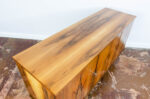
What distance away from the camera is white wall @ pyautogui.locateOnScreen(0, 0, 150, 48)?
1.46m

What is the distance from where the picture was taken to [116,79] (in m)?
1.33

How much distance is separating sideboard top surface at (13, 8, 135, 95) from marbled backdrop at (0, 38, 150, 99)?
550 mm

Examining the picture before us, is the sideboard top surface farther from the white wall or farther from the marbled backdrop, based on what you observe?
the marbled backdrop

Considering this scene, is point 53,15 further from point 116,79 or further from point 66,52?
point 116,79

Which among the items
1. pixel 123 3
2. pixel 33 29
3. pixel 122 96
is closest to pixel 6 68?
pixel 33 29

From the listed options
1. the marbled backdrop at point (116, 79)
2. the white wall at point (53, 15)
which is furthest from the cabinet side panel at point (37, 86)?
the white wall at point (53, 15)

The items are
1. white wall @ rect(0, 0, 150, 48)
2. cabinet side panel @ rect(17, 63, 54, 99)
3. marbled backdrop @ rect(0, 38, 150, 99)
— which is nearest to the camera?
cabinet side panel @ rect(17, 63, 54, 99)

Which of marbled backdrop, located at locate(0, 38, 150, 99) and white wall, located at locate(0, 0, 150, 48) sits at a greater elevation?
white wall, located at locate(0, 0, 150, 48)

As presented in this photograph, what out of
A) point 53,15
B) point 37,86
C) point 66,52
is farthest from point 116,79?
point 53,15

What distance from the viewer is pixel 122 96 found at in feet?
3.85

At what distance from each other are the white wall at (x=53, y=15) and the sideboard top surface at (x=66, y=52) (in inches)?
15.5

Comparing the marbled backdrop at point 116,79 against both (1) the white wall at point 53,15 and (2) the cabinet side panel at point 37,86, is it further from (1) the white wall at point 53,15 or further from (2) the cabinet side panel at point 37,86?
(2) the cabinet side panel at point 37,86

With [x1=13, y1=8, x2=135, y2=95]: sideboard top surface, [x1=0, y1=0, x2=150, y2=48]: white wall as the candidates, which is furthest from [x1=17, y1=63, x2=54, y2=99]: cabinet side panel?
[x1=0, y1=0, x2=150, y2=48]: white wall

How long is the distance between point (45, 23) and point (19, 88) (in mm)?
939
